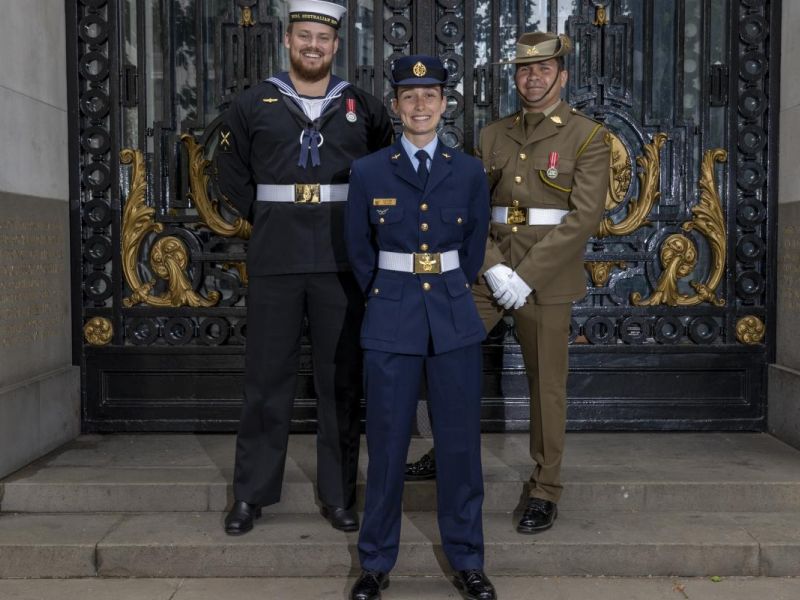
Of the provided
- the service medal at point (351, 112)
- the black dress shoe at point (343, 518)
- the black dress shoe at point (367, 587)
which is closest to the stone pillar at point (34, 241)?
the black dress shoe at point (343, 518)

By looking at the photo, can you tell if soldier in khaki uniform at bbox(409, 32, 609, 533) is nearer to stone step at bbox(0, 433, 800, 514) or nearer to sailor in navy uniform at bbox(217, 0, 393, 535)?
stone step at bbox(0, 433, 800, 514)

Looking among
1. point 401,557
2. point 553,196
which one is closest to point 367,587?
point 401,557

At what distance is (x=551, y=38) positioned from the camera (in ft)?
14.4

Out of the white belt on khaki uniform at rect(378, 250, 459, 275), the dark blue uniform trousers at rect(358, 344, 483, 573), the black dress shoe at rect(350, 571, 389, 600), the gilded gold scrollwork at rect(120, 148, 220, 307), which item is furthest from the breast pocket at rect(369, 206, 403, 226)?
the gilded gold scrollwork at rect(120, 148, 220, 307)

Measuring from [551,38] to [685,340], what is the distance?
2315 mm

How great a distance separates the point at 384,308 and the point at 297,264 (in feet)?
2.38

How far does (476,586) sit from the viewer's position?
386cm

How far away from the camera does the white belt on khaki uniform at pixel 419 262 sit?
150 inches

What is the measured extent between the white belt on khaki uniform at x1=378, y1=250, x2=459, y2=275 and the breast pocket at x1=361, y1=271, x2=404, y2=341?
0.14ft

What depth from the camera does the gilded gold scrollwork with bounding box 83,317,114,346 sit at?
5.93 meters

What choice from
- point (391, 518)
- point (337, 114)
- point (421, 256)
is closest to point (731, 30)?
point (337, 114)

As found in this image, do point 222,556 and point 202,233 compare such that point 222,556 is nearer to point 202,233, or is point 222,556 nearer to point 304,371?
point 304,371

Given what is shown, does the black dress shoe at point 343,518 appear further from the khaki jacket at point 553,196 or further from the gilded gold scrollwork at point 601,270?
the gilded gold scrollwork at point 601,270

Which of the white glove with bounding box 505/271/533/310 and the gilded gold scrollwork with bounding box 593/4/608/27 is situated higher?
the gilded gold scrollwork with bounding box 593/4/608/27
